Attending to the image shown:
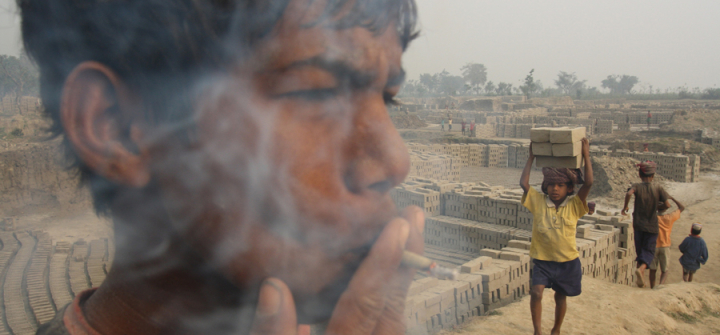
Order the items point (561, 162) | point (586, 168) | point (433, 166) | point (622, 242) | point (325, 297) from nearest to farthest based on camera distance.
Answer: point (325, 297), point (561, 162), point (586, 168), point (622, 242), point (433, 166)

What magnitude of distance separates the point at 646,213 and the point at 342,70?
6790 millimetres

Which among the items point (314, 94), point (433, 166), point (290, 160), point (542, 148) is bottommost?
point (433, 166)

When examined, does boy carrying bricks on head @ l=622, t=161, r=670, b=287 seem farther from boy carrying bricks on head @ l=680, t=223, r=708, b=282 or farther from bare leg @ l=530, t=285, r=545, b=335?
bare leg @ l=530, t=285, r=545, b=335

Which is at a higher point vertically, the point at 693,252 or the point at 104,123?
the point at 104,123

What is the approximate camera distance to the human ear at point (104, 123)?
0.84m

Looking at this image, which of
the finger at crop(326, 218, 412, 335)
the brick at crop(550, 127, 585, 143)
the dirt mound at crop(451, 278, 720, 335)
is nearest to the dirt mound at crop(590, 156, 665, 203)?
the dirt mound at crop(451, 278, 720, 335)

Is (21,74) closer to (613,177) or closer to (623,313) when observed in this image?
(623,313)

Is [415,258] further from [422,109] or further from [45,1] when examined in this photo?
[422,109]

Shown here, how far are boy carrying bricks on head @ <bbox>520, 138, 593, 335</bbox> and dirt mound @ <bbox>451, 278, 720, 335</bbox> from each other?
0.58 meters

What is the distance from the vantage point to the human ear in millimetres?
842

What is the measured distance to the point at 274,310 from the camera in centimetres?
84

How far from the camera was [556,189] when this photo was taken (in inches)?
165

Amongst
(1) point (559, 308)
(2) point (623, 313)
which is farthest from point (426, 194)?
(1) point (559, 308)

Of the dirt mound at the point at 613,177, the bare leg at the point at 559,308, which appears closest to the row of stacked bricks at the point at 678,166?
the dirt mound at the point at 613,177
